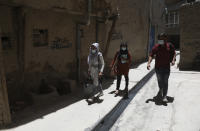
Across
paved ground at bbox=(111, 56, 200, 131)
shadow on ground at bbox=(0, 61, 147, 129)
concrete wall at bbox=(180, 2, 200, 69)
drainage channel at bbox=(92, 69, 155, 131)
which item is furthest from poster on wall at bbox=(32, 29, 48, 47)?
concrete wall at bbox=(180, 2, 200, 69)

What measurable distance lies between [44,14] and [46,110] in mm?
2660

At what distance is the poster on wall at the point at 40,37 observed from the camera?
5.87 meters

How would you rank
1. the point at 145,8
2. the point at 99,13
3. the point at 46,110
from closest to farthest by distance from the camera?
the point at 46,110, the point at 99,13, the point at 145,8

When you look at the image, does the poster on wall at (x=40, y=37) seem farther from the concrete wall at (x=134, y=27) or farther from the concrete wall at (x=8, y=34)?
the concrete wall at (x=134, y=27)

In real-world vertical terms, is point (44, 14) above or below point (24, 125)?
above

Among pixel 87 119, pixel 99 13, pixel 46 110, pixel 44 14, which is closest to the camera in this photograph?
pixel 87 119

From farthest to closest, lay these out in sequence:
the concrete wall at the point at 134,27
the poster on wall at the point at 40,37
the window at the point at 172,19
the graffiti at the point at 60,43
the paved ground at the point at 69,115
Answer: the window at the point at 172,19 < the concrete wall at the point at 134,27 < the graffiti at the point at 60,43 < the poster on wall at the point at 40,37 < the paved ground at the point at 69,115

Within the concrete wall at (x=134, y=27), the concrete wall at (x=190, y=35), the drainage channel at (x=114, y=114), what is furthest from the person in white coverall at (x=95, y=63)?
the concrete wall at (x=190, y=35)

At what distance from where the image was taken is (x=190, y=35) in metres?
11.6

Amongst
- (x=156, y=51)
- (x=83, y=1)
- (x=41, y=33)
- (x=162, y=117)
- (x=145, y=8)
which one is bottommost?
(x=162, y=117)

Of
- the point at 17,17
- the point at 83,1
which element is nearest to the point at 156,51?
the point at 83,1

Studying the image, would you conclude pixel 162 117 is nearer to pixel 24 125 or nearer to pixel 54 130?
pixel 54 130

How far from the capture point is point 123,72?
646 centimetres

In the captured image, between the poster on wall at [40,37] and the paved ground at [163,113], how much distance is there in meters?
2.95
